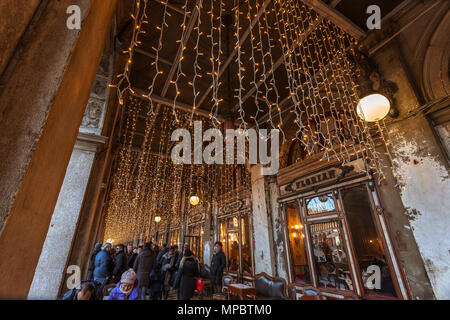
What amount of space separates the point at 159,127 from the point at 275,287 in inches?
220

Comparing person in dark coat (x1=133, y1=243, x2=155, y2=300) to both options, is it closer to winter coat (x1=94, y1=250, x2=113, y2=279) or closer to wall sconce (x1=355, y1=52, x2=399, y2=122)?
winter coat (x1=94, y1=250, x2=113, y2=279)

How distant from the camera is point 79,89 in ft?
3.10

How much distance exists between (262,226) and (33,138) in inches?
217

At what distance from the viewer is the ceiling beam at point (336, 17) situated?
3.06 m

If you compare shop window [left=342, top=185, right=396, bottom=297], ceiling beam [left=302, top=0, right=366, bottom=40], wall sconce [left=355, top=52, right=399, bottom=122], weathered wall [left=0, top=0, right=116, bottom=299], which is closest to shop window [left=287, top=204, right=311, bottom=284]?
shop window [left=342, top=185, right=396, bottom=297]

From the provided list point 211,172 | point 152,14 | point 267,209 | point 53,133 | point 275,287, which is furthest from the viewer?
point 211,172

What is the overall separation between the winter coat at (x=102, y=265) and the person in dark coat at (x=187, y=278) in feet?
4.95

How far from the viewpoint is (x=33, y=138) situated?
58cm

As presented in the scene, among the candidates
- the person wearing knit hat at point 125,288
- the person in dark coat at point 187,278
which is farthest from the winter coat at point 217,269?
the person wearing knit hat at point 125,288

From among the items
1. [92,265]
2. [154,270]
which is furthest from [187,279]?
[92,265]

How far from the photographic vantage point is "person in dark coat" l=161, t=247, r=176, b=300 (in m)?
5.08

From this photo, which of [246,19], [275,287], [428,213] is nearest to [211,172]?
[275,287]

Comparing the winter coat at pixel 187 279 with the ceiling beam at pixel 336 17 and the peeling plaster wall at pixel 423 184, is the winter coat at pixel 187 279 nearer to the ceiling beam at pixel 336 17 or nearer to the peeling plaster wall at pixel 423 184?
the peeling plaster wall at pixel 423 184

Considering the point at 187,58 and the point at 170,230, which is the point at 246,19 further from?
the point at 170,230
